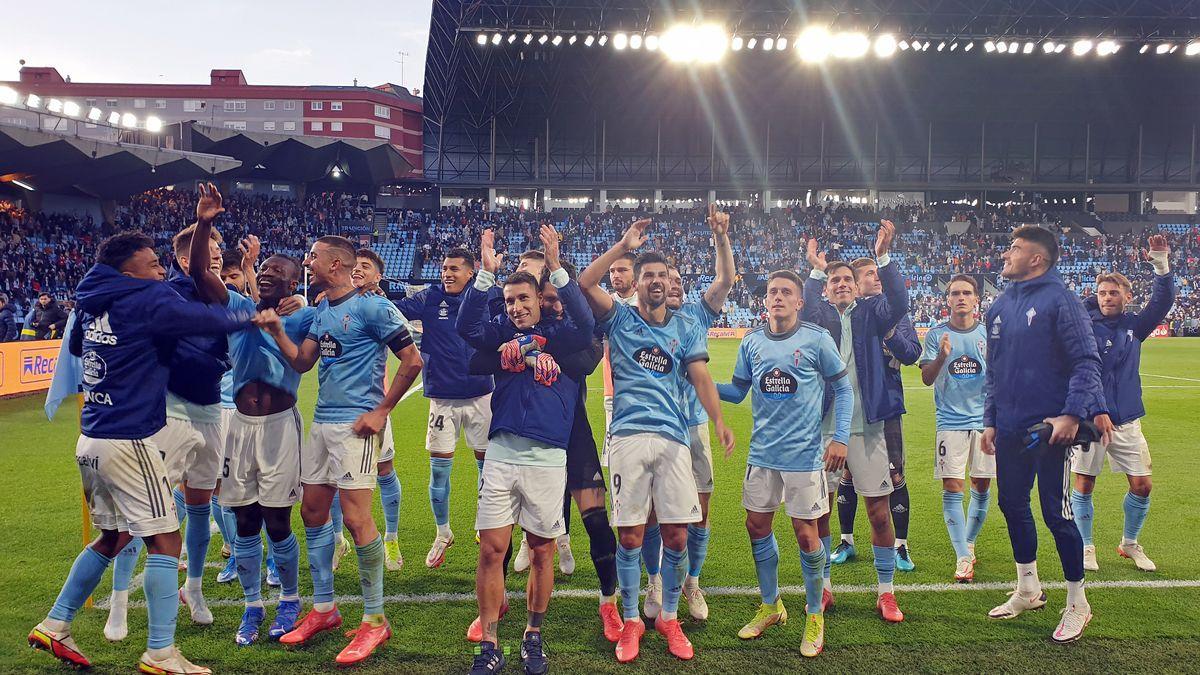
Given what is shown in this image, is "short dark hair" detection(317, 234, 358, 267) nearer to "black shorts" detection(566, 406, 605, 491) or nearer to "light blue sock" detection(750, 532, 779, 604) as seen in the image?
"black shorts" detection(566, 406, 605, 491)

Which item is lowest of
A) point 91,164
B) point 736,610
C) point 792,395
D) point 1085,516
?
point 736,610

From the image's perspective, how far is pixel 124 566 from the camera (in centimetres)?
496

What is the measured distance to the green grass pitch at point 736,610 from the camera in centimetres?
460

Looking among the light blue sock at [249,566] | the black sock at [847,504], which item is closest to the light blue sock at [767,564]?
the black sock at [847,504]

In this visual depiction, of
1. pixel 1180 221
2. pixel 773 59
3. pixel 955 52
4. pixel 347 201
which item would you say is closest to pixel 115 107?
pixel 347 201

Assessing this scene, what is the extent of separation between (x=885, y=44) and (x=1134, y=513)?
36.8 meters

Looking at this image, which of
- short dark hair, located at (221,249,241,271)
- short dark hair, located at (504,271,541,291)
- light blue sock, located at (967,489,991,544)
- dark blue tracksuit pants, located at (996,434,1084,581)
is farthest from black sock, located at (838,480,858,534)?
short dark hair, located at (221,249,241,271)

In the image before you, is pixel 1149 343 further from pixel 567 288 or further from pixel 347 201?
pixel 347 201

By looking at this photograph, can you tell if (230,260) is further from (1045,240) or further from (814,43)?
(814,43)

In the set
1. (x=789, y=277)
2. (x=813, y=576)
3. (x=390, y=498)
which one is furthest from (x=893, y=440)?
(x=390, y=498)

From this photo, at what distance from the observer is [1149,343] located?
104 feet

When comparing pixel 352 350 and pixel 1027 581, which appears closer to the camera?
pixel 352 350

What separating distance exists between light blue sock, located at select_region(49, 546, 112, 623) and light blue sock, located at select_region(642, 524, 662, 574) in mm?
3388

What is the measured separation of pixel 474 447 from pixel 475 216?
1683 inches
